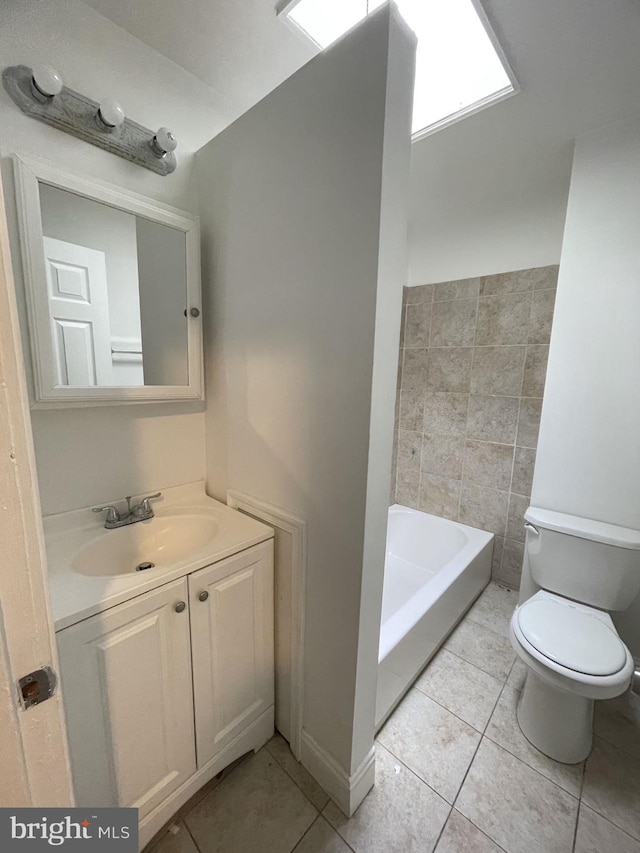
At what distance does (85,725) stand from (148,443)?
0.88 metres

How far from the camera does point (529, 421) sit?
6.70 feet

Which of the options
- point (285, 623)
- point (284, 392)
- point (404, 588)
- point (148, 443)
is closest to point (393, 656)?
point (285, 623)

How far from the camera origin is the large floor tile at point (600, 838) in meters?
1.03

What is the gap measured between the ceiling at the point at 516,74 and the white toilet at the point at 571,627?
1515 millimetres

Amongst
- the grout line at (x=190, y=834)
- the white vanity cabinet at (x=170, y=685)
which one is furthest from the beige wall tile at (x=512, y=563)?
the grout line at (x=190, y=834)

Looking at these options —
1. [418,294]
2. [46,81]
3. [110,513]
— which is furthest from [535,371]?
[46,81]

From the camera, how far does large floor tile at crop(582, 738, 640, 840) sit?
1105 mm

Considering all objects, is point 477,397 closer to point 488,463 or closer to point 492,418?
point 492,418

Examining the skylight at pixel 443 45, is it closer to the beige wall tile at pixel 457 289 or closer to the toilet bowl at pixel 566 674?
the beige wall tile at pixel 457 289

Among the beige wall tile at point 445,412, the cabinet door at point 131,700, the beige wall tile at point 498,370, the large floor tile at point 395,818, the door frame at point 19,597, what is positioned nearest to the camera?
the door frame at point 19,597

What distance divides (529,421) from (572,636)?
115 centimetres

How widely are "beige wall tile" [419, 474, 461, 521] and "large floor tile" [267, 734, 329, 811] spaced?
165 centimetres

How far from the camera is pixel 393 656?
4.47 ft

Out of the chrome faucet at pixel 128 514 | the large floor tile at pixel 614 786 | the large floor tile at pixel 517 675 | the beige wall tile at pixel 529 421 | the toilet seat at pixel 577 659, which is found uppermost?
the beige wall tile at pixel 529 421
